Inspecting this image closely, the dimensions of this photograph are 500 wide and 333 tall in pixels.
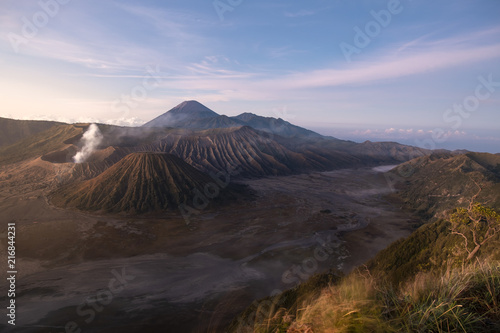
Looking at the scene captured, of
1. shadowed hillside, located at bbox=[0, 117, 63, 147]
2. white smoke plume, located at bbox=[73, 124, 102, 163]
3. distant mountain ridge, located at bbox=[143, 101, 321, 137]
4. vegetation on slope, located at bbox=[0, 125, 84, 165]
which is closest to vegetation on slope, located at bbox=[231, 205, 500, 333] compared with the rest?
white smoke plume, located at bbox=[73, 124, 102, 163]

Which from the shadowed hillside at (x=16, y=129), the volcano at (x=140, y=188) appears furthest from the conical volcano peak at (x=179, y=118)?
the volcano at (x=140, y=188)

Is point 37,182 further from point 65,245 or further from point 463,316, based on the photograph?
point 463,316

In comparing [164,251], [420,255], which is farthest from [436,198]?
[164,251]

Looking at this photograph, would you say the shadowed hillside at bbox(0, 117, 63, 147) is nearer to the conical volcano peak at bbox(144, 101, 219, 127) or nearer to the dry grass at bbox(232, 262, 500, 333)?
the conical volcano peak at bbox(144, 101, 219, 127)

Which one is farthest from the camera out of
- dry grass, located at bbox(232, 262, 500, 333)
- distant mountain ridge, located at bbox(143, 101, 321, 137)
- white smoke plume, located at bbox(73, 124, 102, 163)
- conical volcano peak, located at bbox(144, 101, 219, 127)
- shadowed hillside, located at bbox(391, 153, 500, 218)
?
conical volcano peak, located at bbox(144, 101, 219, 127)

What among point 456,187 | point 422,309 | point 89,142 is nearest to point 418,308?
point 422,309

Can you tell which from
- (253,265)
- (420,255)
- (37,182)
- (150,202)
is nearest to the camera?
(420,255)
